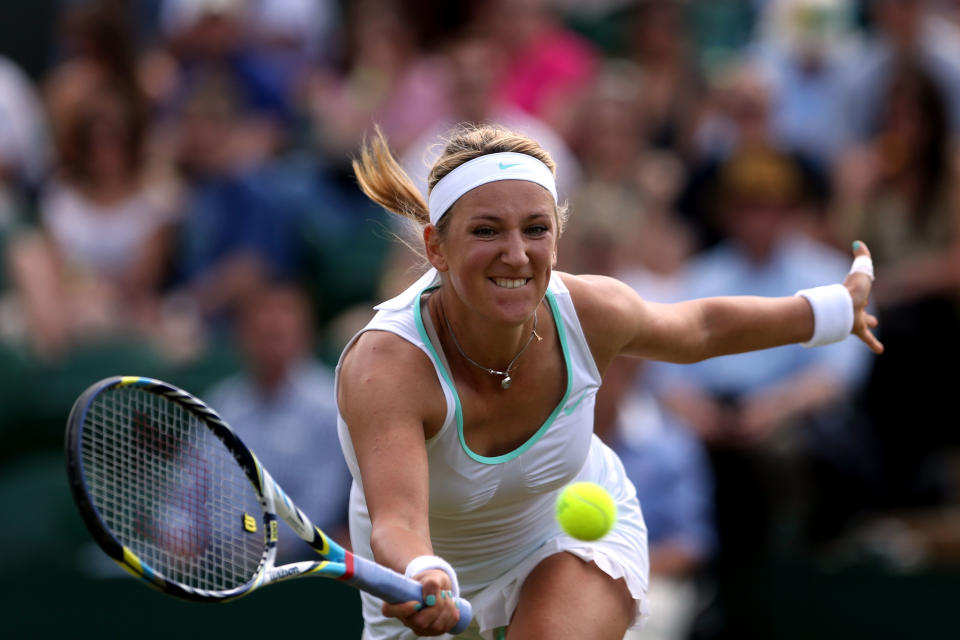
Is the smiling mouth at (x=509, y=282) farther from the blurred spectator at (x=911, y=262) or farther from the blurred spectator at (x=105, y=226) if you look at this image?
the blurred spectator at (x=105, y=226)

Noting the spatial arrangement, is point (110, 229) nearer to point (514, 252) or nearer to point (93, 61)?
point (93, 61)

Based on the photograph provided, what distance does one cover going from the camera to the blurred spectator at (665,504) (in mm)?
5887

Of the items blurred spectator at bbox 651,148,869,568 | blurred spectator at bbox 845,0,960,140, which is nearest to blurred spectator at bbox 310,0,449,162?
blurred spectator at bbox 651,148,869,568

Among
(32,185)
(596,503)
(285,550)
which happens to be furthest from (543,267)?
(32,185)

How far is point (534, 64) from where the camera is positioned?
327 inches

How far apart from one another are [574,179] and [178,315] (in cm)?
224

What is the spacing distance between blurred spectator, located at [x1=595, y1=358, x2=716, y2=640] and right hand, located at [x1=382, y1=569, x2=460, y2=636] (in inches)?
109

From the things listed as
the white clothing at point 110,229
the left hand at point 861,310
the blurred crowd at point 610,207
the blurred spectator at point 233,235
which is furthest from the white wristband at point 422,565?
the white clothing at point 110,229

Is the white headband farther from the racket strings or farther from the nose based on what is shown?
the racket strings

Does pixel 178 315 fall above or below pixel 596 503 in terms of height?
above

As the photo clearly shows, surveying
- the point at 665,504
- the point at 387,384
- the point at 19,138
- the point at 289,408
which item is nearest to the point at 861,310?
the point at 387,384

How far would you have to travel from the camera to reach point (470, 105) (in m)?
7.04

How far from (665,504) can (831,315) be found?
7.13 ft

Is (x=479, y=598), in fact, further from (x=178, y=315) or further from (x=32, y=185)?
(x=32, y=185)
